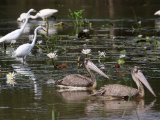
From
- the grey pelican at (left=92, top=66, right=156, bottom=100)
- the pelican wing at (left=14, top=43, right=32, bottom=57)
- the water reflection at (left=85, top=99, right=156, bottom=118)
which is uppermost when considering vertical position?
the pelican wing at (left=14, top=43, right=32, bottom=57)

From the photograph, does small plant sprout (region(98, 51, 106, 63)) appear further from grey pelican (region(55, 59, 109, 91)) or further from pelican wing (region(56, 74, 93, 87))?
pelican wing (region(56, 74, 93, 87))

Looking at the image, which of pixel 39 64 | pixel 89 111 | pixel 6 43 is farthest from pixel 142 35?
pixel 89 111

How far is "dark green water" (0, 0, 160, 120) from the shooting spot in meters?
11.5

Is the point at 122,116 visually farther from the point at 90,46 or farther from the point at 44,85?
the point at 90,46

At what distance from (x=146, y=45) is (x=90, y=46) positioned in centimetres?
161

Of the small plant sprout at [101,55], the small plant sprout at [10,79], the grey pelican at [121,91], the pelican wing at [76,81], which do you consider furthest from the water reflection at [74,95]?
the small plant sprout at [101,55]

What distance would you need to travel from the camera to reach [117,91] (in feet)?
41.9

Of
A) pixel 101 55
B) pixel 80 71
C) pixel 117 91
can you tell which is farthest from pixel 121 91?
pixel 101 55

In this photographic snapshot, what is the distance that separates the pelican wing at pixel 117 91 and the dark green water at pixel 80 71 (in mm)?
218

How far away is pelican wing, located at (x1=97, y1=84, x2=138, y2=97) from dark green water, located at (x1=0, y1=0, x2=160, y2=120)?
0.72 ft

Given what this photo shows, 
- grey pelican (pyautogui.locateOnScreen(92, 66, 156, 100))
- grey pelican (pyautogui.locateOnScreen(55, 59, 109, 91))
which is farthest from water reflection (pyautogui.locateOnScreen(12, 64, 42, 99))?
grey pelican (pyautogui.locateOnScreen(92, 66, 156, 100))

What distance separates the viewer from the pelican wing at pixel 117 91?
41.8ft

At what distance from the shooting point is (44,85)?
1412cm

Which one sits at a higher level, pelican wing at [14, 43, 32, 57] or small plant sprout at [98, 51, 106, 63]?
pelican wing at [14, 43, 32, 57]
